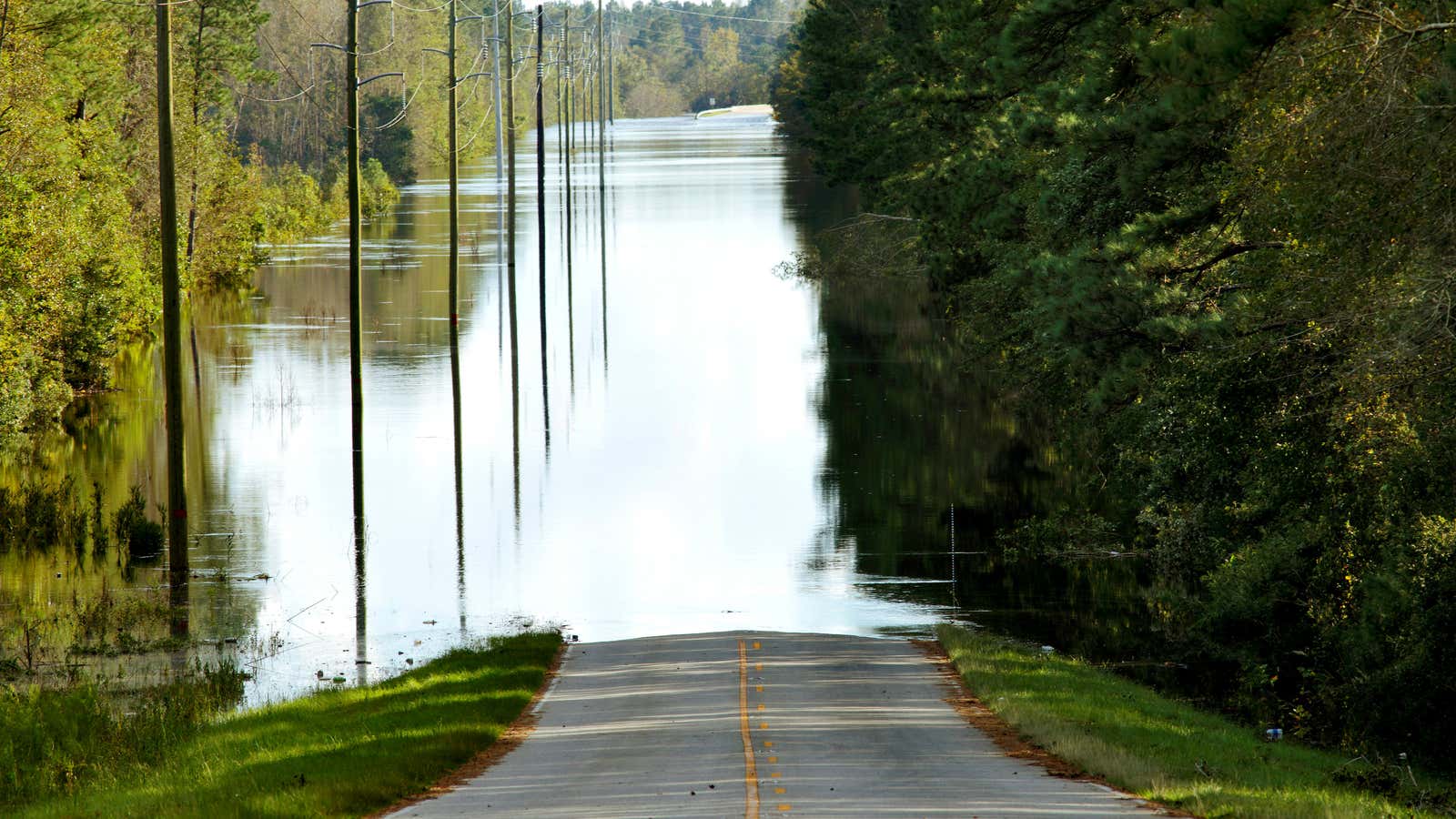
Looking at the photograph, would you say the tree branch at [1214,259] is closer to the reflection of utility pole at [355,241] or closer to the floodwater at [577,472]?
the floodwater at [577,472]

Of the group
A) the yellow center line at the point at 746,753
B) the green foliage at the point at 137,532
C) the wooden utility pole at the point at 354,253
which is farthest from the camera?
the wooden utility pole at the point at 354,253

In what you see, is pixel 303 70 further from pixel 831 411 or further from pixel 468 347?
pixel 831 411

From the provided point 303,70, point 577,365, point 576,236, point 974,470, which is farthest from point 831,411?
point 303,70

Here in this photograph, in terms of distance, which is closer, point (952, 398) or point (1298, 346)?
point (1298, 346)

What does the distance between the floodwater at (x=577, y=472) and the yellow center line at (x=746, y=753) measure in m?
4.07

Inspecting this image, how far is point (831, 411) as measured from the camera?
144ft

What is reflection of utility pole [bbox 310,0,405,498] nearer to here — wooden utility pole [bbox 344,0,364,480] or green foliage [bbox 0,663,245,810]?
wooden utility pole [bbox 344,0,364,480]

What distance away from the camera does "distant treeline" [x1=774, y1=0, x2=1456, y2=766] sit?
43.7 ft

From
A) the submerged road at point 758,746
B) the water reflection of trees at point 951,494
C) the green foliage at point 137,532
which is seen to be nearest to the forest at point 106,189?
the green foliage at point 137,532

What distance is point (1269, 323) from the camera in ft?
58.8

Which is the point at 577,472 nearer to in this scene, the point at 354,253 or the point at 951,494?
the point at 354,253

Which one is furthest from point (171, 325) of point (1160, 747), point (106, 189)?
point (106, 189)

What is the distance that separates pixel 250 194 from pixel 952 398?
35704 millimetres

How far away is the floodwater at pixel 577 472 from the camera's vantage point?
25.6m
